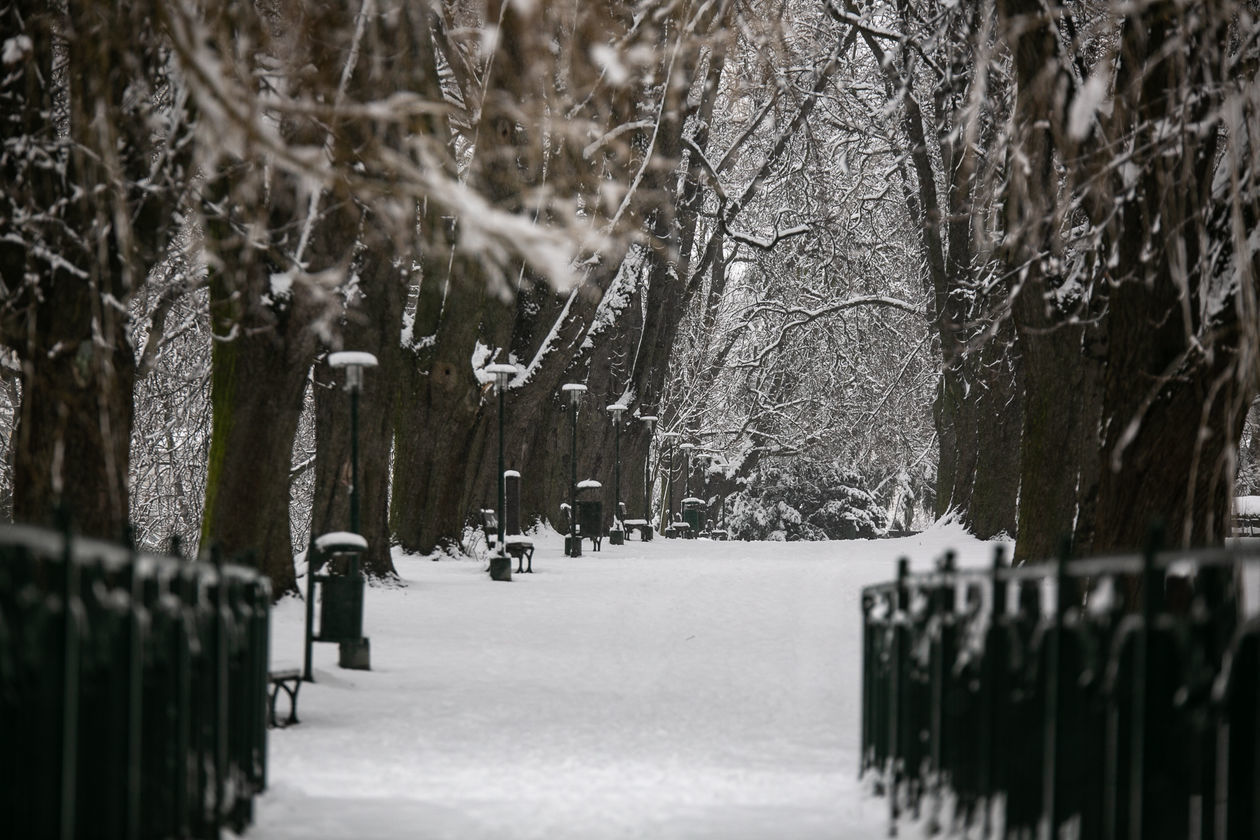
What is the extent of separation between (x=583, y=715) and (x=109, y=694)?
6.66 m

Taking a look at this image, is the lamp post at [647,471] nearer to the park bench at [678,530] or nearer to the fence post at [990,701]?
the park bench at [678,530]

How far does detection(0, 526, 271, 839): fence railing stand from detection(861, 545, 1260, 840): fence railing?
2.57 meters

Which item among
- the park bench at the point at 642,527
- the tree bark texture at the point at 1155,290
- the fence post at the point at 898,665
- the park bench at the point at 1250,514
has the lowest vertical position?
the fence post at the point at 898,665

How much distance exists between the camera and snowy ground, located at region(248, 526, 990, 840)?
6.67m

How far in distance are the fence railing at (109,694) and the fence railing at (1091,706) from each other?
2.57 metres

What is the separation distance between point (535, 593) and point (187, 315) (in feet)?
20.4

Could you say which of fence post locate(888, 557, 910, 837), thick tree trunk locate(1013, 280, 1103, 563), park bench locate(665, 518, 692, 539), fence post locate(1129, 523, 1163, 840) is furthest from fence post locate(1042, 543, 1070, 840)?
park bench locate(665, 518, 692, 539)

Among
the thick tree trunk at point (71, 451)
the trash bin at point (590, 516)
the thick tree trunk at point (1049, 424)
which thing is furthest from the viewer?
the trash bin at point (590, 516)

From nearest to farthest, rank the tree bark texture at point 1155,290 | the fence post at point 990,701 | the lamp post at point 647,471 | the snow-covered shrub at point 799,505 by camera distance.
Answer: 1. the fence post at point 990,701
2. the tree bark texture at point 1155,290
3. the lamp post at point 647,471
4. the snow-covered shrub at point 799,505

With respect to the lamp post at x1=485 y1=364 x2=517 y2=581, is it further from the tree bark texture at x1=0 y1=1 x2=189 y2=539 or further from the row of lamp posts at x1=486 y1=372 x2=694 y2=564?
the tree bark texture at x1=0 y1=1 x2=189 y2=539

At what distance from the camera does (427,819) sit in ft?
21.1

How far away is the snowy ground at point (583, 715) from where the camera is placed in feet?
21.9

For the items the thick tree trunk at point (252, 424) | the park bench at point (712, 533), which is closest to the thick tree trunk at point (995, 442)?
the thick tree trunk at point (252, 424)

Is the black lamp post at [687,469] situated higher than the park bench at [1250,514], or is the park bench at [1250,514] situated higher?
the black lamp post at [687,469]
